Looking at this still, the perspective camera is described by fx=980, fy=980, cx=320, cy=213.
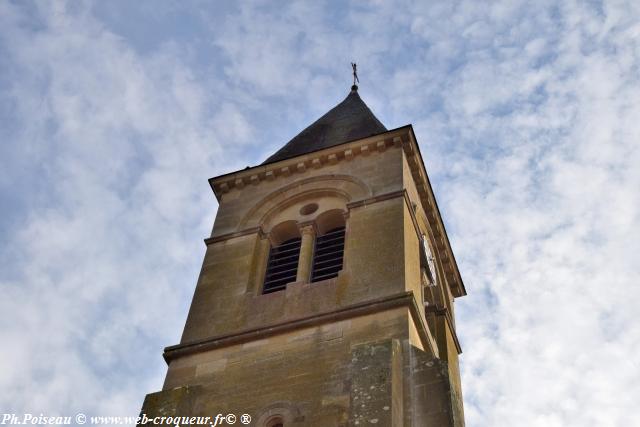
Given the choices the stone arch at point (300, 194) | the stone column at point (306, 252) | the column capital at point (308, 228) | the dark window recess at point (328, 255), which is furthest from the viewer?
the stone arch at point (300, 194)

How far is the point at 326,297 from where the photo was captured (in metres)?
16.9

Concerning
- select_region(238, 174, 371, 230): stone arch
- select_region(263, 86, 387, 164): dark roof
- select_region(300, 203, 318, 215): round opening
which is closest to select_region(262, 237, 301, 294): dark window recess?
select_region(300, 203, 318, 215): round opening

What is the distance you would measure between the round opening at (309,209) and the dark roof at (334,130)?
1782 mm

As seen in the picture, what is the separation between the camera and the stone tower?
47.2 ft

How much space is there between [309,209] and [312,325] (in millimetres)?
4600

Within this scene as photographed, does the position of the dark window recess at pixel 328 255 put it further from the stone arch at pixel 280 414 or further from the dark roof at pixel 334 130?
the stone arch at pixel 280 414

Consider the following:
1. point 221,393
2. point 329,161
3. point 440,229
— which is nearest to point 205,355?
point 221,393

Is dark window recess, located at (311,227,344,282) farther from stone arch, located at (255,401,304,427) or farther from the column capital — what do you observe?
stone arch, located at (255,401,304,427)

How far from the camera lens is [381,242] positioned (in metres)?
17.9

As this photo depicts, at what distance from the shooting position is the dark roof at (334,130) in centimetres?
2270

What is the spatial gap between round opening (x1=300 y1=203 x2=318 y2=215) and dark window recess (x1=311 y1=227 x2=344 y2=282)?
74cm

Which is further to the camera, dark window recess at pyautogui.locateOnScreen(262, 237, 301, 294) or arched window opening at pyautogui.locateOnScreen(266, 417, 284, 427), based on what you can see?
dark window recess at pyautogui.locateOnScreen(262, 237, 301, 294)

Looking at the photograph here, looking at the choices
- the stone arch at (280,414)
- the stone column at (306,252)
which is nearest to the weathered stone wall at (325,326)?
the stone arch at (280,414)

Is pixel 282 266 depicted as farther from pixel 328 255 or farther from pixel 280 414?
pixel 280 414
